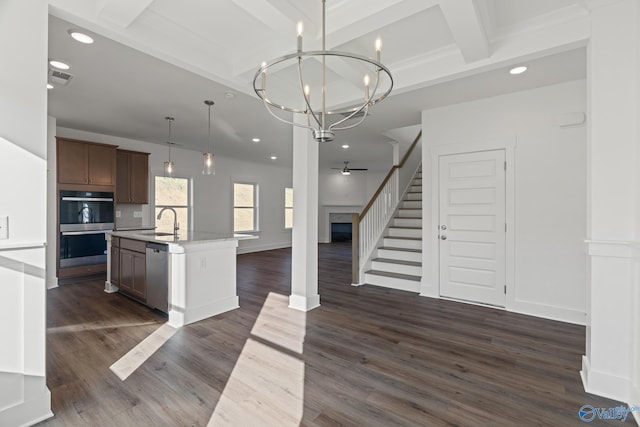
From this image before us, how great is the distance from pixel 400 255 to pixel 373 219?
775 mm

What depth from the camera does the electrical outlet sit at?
1693mm

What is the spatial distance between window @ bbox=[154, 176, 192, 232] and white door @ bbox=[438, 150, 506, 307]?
5.61 meters

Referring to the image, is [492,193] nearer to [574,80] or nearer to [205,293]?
[574,80]

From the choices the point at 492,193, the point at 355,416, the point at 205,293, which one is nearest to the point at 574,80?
the point at 492,193

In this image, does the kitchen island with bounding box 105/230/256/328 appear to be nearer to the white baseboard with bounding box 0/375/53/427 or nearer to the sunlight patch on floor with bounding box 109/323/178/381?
the sunlight patch on floor with bounding box 109/323/178/381

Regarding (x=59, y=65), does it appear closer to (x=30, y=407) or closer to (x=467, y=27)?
(x=30, y=407)

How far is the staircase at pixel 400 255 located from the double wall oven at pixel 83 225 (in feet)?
14.9

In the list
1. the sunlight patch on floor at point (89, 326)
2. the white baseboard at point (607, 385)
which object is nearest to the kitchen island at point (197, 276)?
the sunlight patch on floor at point (89, 326)

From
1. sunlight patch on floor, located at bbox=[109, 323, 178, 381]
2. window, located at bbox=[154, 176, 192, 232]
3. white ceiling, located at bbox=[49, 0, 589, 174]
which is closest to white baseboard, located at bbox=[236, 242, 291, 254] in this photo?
window, located at bbox=[154, 176, 192, 232]

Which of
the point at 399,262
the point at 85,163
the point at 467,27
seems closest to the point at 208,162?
the point at 85,163

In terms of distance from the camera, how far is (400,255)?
17.1 feet

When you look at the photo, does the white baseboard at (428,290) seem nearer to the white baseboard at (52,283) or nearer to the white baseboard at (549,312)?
the white baseboard at (549,312)

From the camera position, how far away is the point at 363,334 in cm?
308

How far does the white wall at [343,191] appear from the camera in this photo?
36.7ft
